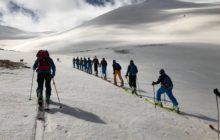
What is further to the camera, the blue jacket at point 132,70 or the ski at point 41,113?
the blue jacket at point 132,70

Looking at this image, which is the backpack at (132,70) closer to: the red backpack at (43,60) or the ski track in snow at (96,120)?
the ski track in snow at (96,120)

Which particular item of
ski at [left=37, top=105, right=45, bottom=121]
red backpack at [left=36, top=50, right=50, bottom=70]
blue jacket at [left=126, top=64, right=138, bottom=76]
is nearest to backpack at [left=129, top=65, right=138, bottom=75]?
blue jacket at [left=126, top=64, right=138, bottom=76]

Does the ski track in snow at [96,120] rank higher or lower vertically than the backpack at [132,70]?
A: lower

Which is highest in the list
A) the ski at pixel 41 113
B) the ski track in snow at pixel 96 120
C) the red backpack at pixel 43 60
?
the red backpack at pixel 43 60

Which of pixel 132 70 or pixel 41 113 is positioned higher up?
pixel 132 70

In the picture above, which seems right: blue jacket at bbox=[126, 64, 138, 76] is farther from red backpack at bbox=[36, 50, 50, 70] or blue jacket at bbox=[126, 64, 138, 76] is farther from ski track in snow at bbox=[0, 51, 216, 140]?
red backpack at bbox=[36, 50, 50, 70]

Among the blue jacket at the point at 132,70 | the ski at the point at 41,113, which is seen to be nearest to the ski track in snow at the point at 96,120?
the ski at the point at 41,113

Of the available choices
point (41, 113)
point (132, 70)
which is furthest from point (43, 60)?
point (132, 70)

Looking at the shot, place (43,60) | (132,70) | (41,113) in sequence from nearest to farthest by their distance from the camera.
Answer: (41,113) < (43,60) < (132,70)

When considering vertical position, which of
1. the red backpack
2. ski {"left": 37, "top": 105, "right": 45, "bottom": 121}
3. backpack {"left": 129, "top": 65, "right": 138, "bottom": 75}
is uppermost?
the red backpack

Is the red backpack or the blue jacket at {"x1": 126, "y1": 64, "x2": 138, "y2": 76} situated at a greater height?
the red backpack

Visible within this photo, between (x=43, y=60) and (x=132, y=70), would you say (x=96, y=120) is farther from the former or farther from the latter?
(x=132, y=70)

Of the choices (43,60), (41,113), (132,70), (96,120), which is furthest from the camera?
(132,70)

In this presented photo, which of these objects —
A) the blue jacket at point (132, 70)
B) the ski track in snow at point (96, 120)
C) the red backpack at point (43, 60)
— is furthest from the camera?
the blue jacket at point (132, 70)
